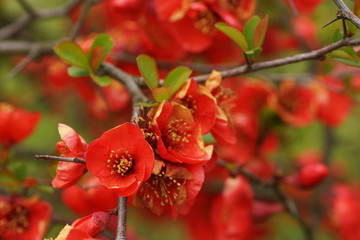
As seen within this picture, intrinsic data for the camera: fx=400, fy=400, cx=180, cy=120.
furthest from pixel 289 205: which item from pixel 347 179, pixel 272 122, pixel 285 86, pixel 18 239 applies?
pixel 347 179

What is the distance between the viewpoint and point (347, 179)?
175cm

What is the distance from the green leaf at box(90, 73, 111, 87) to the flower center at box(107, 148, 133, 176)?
7.0 inches

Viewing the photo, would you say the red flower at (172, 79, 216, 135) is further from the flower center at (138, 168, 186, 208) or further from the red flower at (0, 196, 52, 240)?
the red flower at (0, 196, 52, 240)

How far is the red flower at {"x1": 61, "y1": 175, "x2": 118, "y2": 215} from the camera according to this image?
88 cm

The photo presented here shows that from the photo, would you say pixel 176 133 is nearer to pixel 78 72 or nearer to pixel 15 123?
pixel 78 72

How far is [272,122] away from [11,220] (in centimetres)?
75

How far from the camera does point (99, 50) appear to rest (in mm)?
738

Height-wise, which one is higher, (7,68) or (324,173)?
(324,173)

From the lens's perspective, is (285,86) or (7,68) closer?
(285,86)

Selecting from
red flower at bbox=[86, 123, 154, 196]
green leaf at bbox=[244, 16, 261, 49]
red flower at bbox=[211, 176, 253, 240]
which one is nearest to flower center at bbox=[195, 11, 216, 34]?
green leaf at bbox=[244, 16, 261, 49]

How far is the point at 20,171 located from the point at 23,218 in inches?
3.9

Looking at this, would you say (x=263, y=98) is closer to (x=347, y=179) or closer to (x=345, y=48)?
(x=345, y=48)

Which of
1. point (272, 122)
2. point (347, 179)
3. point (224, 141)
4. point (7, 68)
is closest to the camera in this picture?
point (224, 141)

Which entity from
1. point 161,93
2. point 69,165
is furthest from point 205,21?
point 69,165
